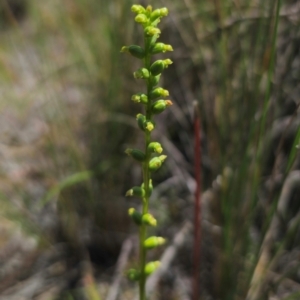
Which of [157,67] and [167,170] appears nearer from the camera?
[157,67]

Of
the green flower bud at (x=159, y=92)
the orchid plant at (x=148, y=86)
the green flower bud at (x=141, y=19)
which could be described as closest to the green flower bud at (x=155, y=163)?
the orchid plant at (x=148, y=86)

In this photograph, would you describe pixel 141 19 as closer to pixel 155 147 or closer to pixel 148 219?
pixel 155 147

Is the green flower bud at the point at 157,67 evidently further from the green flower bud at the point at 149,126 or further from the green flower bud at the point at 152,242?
the green flower bud at the point at 152,242

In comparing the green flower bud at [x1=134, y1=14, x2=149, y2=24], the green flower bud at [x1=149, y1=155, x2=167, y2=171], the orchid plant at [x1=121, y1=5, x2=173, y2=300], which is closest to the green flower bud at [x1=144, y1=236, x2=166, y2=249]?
the orchid plant at [x1=121, y1=5, x2=173, y2=300]

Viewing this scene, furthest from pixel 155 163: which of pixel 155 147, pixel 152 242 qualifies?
pixel 152 242

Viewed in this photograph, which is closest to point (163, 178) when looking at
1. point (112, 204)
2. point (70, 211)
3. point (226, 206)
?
point (112, 204)

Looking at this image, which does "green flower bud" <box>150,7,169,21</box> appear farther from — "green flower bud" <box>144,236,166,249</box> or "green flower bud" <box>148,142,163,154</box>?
"green flower bud" <box>144,236,166,249</box>

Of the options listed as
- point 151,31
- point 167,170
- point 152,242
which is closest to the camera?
point 151,31
